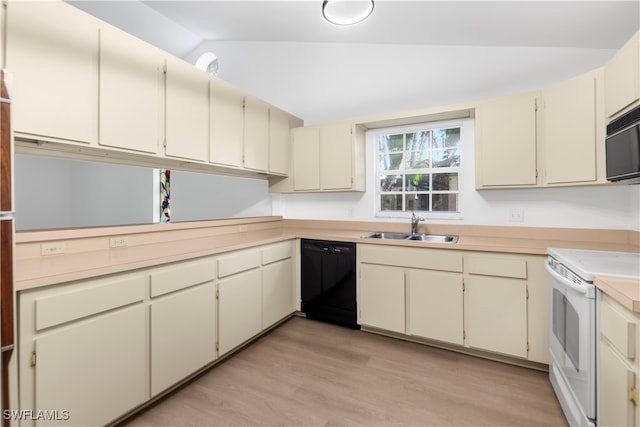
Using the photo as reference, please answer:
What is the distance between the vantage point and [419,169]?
3.15 m

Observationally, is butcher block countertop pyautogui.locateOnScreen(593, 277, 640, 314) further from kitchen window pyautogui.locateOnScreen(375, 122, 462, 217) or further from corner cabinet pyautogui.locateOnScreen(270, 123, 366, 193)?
corner cabinet pyautogui.locateOnScreen(270, 123, 366, 193)

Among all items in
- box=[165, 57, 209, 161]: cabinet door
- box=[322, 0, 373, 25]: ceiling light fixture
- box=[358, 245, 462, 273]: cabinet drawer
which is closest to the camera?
box=[322, 0, 373, 25]: ceiling light fixture

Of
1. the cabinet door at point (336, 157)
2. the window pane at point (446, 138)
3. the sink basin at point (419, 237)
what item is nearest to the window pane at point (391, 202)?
the sink basin at point (419, 237)

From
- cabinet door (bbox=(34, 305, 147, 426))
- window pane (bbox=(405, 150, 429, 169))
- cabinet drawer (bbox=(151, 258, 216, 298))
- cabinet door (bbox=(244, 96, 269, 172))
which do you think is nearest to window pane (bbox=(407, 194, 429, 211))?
window pane (bbox=(405, 150, 429, 169))

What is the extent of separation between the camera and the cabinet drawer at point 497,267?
209 centimetres

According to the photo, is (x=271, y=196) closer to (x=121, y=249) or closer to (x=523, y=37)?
(x=121, y=249)

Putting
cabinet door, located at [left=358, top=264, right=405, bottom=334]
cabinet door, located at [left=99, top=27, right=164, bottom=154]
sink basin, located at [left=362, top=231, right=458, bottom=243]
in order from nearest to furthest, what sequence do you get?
cabinet door, located at [left=99, top=27, right=164, bottom=154], cabinet door, located at [left=358, top=264, right=405, bottom=334], sink basin, located at [left=362, top=231, right=458, bottom=243]

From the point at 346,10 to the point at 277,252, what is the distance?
2118 millimetres

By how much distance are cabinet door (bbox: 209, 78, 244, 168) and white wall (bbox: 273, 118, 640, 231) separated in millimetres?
1385

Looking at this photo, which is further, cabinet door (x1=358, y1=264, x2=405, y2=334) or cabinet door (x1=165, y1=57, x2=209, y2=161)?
cabinet door (x1=358, y1=264, x2=405, y2=334)

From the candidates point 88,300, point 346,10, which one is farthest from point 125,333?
point 346,10

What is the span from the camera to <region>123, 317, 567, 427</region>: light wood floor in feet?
5.37

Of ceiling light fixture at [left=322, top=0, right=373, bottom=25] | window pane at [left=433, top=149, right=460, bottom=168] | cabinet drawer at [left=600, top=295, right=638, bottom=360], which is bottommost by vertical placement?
cabinet drawer at [left=600, top=295, right=638, bottom=360]

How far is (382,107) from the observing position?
3252mm
